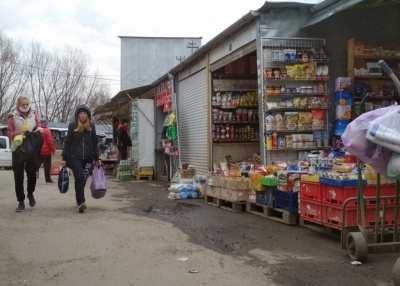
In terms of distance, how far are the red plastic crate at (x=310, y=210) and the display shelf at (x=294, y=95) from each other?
215cm

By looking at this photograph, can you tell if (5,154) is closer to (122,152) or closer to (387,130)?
(122,152)

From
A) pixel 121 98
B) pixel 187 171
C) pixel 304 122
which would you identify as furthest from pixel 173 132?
pixel 121 98

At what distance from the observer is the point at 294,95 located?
8703 mm

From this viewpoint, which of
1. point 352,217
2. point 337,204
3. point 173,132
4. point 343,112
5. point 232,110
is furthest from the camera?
point 173,132

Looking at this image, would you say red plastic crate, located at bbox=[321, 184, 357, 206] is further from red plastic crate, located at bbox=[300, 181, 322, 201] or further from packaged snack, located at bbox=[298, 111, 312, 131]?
packaged snack, located at bbox=[298, 111, 312, 131]

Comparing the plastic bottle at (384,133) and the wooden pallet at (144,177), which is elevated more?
the plastic bottle at (384,133)

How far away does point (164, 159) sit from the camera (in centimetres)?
1661

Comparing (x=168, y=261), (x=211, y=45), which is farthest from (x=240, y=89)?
(x=168, y=261)

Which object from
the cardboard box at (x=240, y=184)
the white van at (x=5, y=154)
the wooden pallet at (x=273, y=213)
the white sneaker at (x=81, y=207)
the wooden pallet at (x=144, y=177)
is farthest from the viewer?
the white van at (x=5, y=154)

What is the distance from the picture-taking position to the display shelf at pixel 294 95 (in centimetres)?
860

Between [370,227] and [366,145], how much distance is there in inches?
63.3

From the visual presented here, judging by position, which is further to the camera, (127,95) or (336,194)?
(127,95)

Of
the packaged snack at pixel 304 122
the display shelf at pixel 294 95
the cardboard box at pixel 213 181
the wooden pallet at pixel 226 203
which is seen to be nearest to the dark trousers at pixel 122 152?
the wooden pallet at pixel 226 203

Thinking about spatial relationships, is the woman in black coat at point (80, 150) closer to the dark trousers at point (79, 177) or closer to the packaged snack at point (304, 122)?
the dark trousers at point (79, 177)
